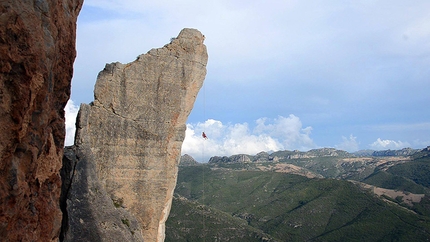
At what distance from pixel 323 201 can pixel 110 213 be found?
175 meters

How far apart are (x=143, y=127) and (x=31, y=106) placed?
1319 cm

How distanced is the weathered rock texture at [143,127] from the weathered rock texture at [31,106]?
381 inches

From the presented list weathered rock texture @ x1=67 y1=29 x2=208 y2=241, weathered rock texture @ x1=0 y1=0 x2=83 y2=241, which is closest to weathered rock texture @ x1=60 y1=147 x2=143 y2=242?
weathered rock texture @ x1=67 y1=29 x2=208 y2=241

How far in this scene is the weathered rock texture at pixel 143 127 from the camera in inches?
860

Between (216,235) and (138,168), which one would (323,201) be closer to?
(216,235)

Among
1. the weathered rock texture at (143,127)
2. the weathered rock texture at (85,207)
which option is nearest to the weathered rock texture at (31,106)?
the weathered rock texture at (85,207)

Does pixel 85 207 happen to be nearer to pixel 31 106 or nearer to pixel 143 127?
pixel 143 127

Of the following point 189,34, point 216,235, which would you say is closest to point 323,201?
point 216,235

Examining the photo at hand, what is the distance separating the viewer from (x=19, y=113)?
8641 millimetres

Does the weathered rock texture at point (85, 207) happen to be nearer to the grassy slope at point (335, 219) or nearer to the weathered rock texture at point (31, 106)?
the weathered rock texture at point (31, 106)

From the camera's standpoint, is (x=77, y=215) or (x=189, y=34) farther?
(x=189, y=34)

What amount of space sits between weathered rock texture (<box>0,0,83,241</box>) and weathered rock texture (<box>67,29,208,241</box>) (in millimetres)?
9677

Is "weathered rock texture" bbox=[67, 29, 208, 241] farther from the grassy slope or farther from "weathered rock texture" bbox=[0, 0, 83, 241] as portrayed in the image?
the grassy slope

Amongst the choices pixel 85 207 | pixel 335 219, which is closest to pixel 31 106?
pixel 85 207
